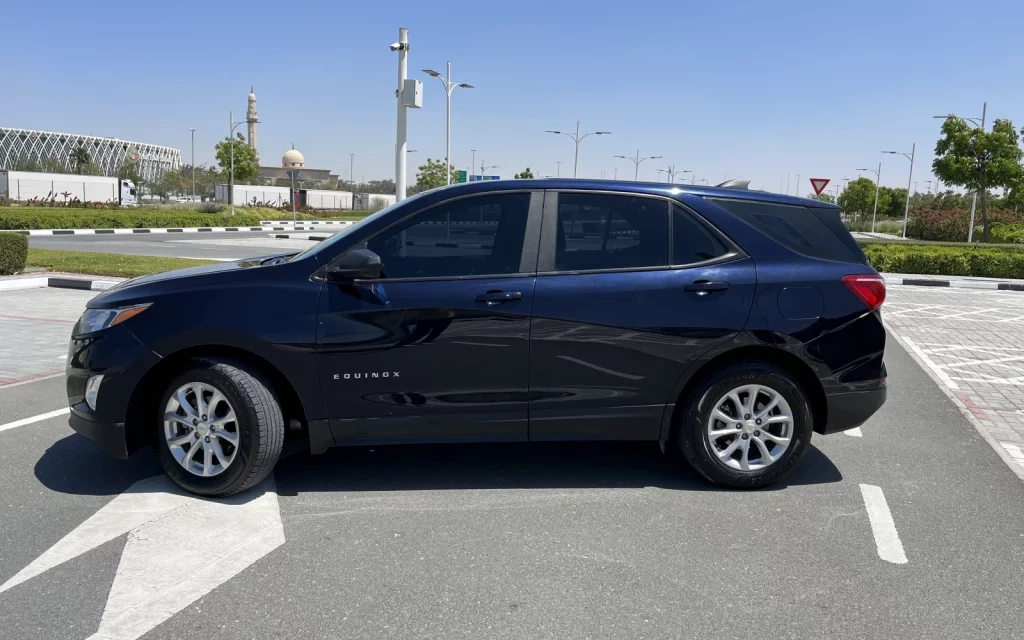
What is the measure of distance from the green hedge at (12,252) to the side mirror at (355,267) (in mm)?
13011

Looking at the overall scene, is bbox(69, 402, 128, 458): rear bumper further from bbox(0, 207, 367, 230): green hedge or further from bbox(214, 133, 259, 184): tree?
bbox(214, 133, 259, 184): tree

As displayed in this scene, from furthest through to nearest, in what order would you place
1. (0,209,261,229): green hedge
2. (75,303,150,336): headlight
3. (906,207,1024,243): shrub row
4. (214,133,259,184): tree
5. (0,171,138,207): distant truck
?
(214,133,259,184): tree → (0,171,138,207): distant truck → (906,207,1024,243): shrub row → (0,209,261,229): green hedge → (75,303,150,336): headlight

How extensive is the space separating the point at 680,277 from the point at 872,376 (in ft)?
4.14

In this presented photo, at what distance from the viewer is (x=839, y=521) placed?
414 cm

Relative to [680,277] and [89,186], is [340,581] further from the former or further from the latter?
[89,186]

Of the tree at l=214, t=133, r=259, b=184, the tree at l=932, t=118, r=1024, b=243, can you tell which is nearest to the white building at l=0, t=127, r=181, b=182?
the tree at l=214, t=133, r=259, b=184

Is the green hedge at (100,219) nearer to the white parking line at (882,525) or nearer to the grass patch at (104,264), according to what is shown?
the grass patch at (104,264)

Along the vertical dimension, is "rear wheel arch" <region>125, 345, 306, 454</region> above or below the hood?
below

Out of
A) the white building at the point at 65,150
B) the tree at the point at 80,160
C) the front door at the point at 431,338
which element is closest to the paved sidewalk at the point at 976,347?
the front door at the point at 431,338

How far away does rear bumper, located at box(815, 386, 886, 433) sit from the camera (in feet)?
14.8

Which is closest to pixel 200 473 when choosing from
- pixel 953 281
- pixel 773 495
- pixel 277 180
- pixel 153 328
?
pixel 153 328

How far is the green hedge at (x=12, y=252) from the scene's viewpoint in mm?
14375

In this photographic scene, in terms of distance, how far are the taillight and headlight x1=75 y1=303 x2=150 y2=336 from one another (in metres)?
3.80

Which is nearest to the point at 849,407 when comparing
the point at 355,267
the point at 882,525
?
the point at 882,525
